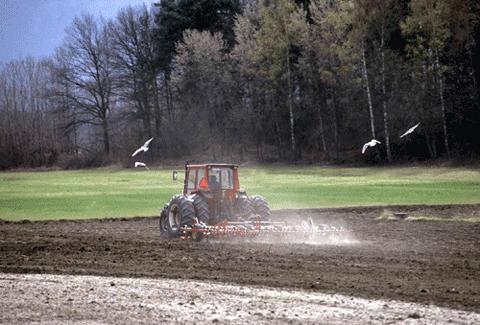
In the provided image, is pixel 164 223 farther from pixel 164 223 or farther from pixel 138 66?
pixel 138 66

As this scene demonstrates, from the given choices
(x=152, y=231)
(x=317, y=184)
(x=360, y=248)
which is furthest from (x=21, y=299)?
(x=317, y=184)

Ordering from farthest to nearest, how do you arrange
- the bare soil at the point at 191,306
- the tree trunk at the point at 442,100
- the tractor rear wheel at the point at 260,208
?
the tree trunk at the point at 442,100 < the tractor rear wheel at the point at 260,208 < the bare soil at the point at 191,306

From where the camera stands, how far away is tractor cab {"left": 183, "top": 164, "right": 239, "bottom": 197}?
2084 cm

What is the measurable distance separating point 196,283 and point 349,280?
2.59m

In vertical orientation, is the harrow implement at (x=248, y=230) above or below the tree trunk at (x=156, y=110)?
below

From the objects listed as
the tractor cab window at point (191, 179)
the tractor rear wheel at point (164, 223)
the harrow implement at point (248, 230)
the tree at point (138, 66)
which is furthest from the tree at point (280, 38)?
the harrow implement at point (248, 230)

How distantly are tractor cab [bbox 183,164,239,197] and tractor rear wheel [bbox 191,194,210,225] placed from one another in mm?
669

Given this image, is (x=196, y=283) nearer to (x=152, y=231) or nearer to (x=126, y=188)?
(x=152, y=231)

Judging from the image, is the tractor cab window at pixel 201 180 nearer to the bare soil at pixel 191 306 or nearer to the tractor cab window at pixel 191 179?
the tractor cab window at pixel 191 179

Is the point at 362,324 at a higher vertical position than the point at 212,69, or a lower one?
lower

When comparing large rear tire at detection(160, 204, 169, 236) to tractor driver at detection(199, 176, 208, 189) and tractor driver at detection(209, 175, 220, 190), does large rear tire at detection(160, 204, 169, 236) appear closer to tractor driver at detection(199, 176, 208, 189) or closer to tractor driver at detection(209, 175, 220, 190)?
tractor driver at detection(199, 176, 208, 189)

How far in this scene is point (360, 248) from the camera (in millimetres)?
17391

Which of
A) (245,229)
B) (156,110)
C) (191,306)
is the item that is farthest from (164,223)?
(156,110)

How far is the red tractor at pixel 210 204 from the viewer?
65.8 ft
